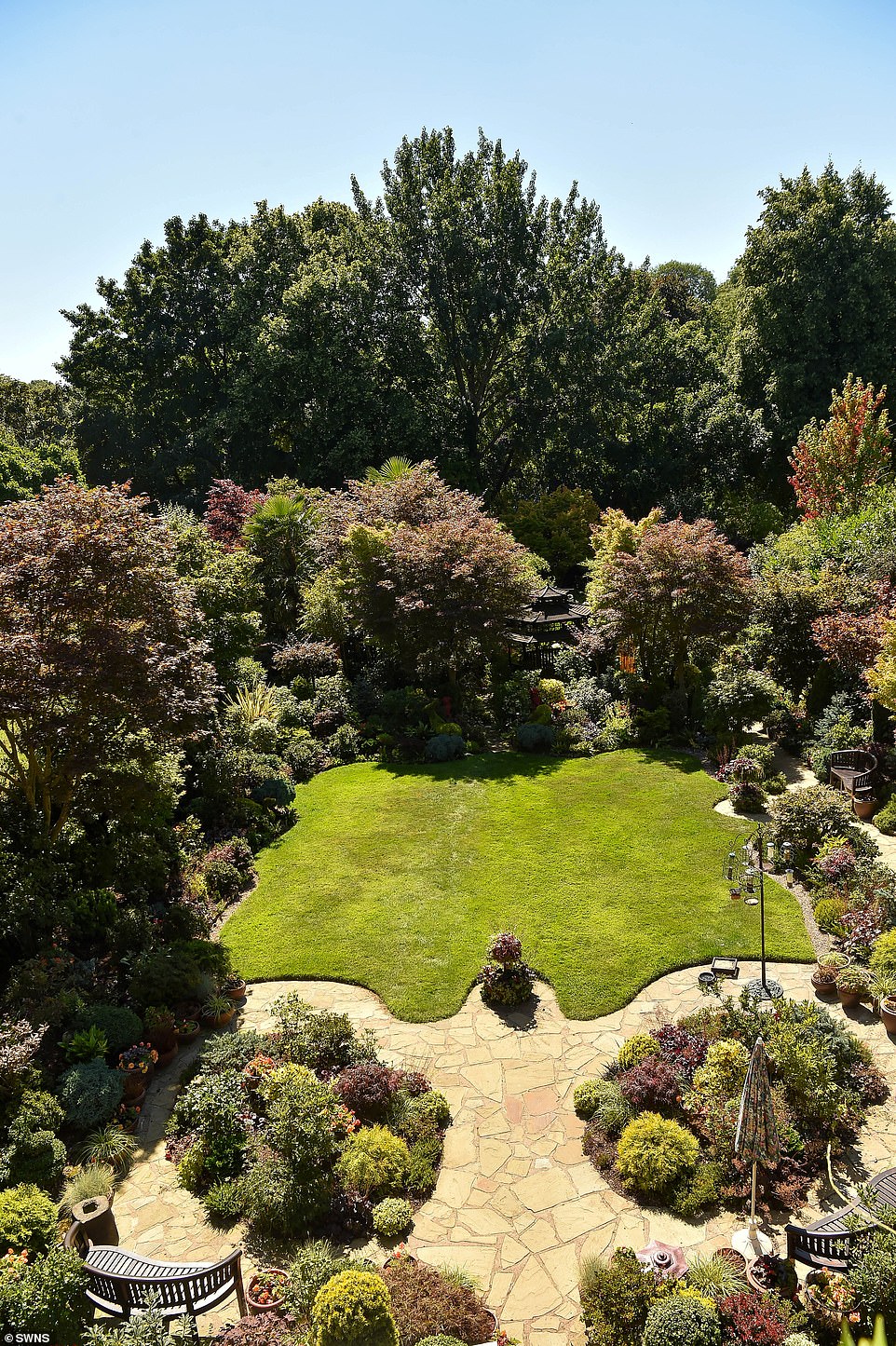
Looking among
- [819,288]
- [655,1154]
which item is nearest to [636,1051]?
[655,1154]

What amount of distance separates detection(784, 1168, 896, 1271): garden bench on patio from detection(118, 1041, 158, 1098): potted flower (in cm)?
689

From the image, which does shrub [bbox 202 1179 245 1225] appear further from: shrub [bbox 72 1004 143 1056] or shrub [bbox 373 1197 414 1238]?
shrub [bbox 72 1004 143 1056]

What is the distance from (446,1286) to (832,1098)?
13.9ft

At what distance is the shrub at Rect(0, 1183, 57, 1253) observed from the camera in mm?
7211

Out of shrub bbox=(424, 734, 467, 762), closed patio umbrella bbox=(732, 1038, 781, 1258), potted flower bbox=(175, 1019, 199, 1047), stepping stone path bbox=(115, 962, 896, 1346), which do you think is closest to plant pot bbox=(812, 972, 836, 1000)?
stepping stone path bbox=(115, 962, 896, 1346)

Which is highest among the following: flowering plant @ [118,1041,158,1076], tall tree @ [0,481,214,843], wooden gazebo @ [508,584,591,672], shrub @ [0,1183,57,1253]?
tall tree @ [0,481,214,843]

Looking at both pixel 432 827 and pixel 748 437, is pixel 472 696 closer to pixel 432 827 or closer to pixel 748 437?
pixel 432 827

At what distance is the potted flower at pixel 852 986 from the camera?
10422mm

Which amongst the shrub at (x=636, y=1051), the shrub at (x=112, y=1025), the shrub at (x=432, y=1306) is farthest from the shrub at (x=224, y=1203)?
the shrub at (x=636, y=1051)

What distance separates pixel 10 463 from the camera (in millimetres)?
31922

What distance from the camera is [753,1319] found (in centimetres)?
650

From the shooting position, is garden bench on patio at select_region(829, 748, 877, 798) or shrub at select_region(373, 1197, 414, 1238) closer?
shrub at select_region(373, 1197, 414, 1238)

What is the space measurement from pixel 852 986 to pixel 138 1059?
8571mm

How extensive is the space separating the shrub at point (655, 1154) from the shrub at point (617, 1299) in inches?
38.3
